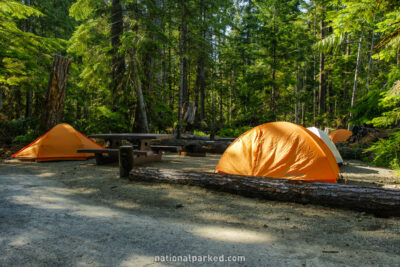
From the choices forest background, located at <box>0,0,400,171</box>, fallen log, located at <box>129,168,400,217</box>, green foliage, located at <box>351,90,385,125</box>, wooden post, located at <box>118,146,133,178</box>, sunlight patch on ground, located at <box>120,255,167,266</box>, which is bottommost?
sunlight patch on ground, located at <box>120,255,167,266</box>

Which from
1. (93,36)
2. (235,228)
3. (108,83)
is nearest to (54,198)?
(235,228)

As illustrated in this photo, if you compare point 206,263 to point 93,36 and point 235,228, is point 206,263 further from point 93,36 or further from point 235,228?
point 93,36

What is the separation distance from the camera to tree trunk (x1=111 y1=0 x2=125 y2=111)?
12422mm

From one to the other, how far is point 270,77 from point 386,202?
44.4ft

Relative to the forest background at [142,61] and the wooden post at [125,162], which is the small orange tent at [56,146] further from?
the wooden post at [125,162]

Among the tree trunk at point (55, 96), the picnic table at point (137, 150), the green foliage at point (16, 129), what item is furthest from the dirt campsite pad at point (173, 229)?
the green foliage at point (16, 129)

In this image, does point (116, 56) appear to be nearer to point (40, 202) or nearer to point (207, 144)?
point (207, 144)

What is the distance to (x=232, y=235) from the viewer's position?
2984 mm

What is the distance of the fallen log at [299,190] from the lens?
3.61 m

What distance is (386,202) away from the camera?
355 centimetres

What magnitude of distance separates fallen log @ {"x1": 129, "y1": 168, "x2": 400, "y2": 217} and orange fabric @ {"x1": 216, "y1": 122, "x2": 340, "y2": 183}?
0.65 meters

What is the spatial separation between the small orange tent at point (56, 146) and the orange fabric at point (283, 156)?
5.85 meters

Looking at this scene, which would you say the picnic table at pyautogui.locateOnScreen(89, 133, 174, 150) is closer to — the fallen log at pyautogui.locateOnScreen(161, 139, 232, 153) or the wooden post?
the wooden post

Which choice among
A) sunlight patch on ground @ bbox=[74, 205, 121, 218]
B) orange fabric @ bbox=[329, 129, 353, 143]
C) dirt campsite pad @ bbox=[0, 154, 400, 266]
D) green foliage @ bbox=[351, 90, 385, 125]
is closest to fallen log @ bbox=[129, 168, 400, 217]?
dirt campsite pad @ bbox=[0, 154, 400, 266]
